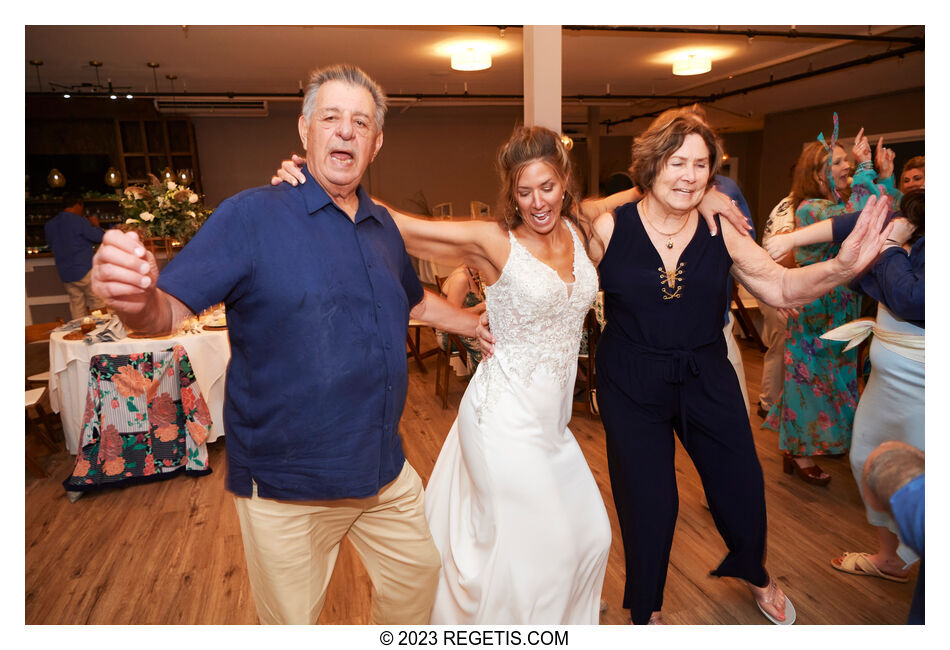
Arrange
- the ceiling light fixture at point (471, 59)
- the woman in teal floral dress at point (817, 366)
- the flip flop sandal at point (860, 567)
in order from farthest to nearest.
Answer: the ceiling light fixture at point (471, 59) < the woman in teal floral dress at point (817, 366) < the flip flop sandal at point (860, 567)

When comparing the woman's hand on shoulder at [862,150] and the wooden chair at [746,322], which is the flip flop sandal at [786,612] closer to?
the woman's hand on shoulder at [862,150]

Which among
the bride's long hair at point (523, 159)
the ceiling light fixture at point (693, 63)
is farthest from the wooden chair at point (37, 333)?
the ceiling light fixture at point (693, 63)

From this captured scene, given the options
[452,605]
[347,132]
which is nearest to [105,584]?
[452,605]

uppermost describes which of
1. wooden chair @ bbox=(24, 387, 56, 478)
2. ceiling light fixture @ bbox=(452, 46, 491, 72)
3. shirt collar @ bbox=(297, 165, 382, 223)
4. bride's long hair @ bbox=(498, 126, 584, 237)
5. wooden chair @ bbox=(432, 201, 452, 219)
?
ceiling light fixture @ bbox=(452, 46, 491, 72)

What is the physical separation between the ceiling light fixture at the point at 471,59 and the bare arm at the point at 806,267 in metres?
5.27

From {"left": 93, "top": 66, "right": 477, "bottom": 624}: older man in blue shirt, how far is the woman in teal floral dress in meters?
2.50

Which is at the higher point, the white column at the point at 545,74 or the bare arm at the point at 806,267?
the white column at the point at 545,74

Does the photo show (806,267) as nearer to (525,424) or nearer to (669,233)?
(669,233)

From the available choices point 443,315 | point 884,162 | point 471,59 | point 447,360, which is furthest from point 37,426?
point 471,59

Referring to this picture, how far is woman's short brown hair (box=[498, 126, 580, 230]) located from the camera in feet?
6.02

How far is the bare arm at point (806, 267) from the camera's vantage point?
6.10ft

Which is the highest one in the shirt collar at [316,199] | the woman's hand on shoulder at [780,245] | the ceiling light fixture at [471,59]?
the ceiling light fixture at [471,59]

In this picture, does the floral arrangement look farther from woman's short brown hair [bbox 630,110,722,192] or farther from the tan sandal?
the tan sandal

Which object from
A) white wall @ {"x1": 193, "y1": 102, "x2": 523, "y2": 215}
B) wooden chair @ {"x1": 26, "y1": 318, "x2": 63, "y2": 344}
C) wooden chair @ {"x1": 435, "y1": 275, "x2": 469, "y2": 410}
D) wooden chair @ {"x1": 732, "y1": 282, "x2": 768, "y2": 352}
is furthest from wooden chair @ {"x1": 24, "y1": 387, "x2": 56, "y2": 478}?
white wall @ {"x1": 193, "y1": 102, "x2": 523, "y2": 215}
